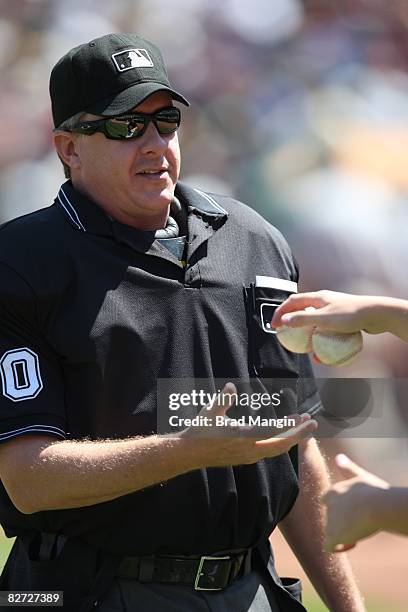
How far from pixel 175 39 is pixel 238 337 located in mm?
6036

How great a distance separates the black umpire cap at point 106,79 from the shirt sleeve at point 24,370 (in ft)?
1.91

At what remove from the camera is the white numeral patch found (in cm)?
272

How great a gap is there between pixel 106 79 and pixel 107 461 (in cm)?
110

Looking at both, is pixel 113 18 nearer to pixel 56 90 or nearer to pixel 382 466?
pixel 382 466

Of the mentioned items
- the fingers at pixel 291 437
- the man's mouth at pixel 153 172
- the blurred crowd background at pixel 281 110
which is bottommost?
the blurred crowd background at pixel 281 110

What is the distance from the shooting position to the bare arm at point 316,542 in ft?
10.1

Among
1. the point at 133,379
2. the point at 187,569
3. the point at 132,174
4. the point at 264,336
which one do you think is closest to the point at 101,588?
the point at 187,569

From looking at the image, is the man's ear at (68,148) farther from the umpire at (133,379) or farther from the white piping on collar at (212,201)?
the white piping on collar at (212,201)

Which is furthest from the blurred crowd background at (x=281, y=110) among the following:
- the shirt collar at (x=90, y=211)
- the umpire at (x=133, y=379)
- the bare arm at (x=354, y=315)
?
the bare arm at (x=354, y=315)

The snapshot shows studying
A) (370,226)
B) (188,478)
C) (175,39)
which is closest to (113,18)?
(175,39)

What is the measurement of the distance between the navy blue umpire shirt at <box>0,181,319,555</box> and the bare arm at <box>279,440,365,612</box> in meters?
0.14

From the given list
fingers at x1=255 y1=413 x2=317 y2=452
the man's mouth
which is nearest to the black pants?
fingers at x1=255 y1=413 x2=317 y2=452

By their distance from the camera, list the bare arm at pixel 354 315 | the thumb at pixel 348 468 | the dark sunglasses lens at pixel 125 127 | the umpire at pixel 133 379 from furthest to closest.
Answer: the dark sunglasses lens at pixel 125 127
the umpire at pixel 133 379
the bare arm at pixel 354 315
the thumb at pixel 348 468

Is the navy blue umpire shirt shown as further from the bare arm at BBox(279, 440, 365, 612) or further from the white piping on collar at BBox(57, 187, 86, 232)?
the bare arm at BBox(279, 440, 365, 612)
